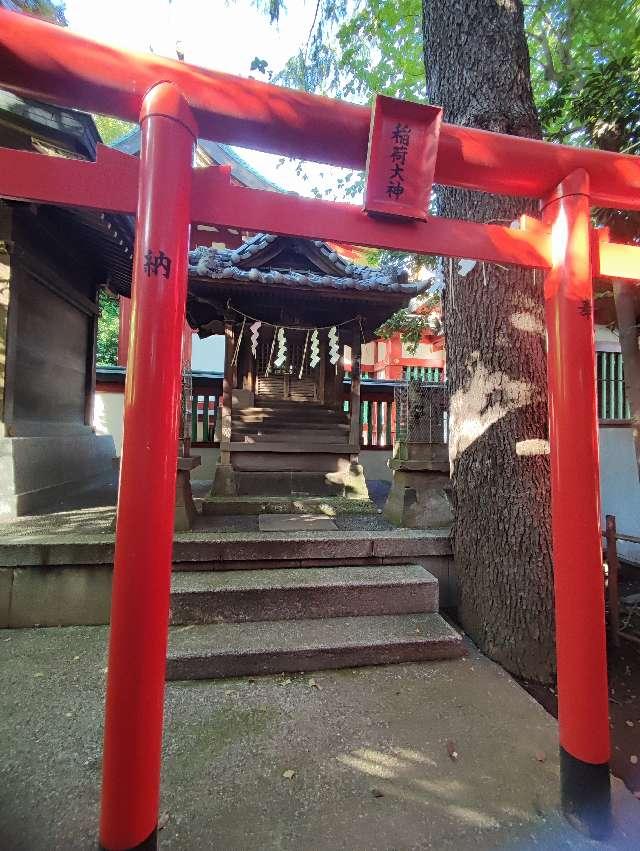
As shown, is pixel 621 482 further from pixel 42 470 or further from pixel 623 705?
pixel 42 470

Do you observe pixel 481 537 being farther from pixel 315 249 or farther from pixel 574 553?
pixel 315 249

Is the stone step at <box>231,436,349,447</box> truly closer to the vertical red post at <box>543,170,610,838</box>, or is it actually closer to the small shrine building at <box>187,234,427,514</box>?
the small shrine building at <box>187,234,427,514</box>

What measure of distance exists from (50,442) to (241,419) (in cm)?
265

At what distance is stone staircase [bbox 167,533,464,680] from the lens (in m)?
3.05

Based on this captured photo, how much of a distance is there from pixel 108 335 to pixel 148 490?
16.2 metres

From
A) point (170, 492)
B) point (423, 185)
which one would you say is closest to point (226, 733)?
point (170, 492)

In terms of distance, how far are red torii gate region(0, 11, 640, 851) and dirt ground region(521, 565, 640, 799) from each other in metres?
0.97

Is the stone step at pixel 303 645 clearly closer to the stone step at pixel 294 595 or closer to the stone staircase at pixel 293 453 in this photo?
the stone step at pixel 294 595

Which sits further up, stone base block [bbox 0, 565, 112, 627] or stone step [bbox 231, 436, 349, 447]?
stone step [bbox 231, 436, 349, 447]

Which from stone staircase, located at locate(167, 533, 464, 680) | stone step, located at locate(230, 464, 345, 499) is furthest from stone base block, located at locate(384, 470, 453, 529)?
stone step, located at locate(230, 464, 345, 499)

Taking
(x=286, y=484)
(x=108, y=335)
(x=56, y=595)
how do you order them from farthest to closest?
1. (x=108, y=335)
2. (x=286, y=484)
3. (x=56, y=595)

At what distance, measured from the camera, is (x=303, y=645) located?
3100 mm

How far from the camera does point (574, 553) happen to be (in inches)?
79.9

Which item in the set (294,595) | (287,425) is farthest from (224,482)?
(294,595)
